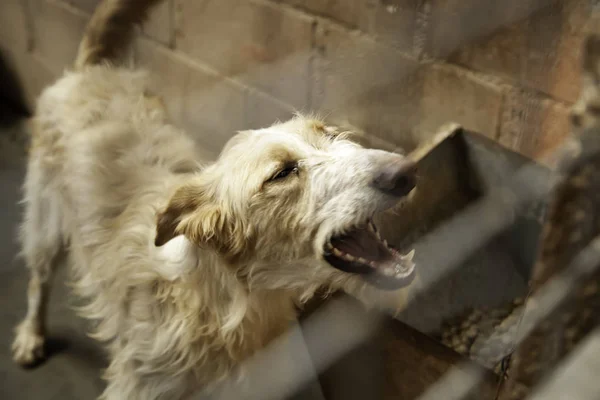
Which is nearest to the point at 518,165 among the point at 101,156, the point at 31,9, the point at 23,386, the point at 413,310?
the point at 413,310

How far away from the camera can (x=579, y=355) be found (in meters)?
1.07

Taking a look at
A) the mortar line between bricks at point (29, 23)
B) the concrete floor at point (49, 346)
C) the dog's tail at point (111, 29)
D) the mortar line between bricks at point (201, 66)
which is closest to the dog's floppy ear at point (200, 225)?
the dog's tail at point (111, 29)

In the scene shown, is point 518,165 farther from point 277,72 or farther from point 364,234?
point 277,72

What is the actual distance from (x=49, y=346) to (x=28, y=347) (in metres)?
0.09

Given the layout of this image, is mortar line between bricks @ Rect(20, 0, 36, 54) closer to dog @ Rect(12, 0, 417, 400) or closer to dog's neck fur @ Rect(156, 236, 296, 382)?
dog @ Rect(12, 0, 417, 400)

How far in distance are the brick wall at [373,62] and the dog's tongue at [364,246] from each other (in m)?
0.81

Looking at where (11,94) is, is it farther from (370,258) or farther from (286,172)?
(370,258)

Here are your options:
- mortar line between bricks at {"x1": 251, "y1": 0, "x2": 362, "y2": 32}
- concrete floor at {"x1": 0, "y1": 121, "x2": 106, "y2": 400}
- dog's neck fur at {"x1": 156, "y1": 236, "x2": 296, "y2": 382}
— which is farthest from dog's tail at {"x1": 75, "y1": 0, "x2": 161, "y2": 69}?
concrete floor at {"x1": 0, "y1": 121, "x2": 106, "y2": 400}

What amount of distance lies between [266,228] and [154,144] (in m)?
0.72

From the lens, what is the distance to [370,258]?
1486 millimetres

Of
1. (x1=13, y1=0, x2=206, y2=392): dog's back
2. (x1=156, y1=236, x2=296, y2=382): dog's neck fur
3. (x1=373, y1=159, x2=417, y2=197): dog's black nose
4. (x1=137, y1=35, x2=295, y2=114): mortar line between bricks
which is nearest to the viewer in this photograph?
(x1=373, y1=159, x2=417, y2=197): dog's black nose

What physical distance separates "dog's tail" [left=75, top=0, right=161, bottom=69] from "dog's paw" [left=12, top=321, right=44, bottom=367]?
0.98 m

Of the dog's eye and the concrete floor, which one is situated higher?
the dog's eye

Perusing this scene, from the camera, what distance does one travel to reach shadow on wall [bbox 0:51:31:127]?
3.67 meters
